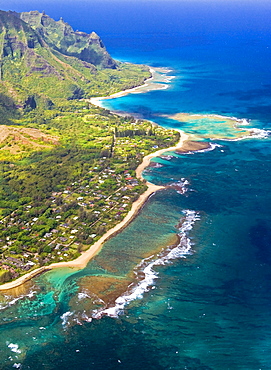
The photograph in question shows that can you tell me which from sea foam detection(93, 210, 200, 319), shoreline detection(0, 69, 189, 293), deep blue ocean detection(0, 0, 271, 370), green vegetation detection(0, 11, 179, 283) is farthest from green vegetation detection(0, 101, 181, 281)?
sea foam detection(93, 210, 200, 319)

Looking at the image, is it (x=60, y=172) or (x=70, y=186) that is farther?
(x=60, y=172)

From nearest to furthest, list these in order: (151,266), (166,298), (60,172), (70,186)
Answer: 1. (166,298)
2. (151,266)
3. (70,186)
4. (60,172)

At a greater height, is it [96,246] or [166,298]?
[96,246]

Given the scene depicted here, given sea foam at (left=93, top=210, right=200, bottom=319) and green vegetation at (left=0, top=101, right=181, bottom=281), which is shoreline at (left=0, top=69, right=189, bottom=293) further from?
sea foam at (left=93, top=210, right=200, bottom=319)

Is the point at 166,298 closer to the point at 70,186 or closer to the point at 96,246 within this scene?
the point at 96,246

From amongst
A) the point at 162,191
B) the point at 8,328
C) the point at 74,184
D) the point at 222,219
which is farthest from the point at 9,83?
the point at 8,328

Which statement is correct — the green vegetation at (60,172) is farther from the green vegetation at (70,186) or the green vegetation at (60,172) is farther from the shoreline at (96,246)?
the shoreline at (96,246)

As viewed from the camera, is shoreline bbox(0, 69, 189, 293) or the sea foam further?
shoreline bbox(0, 69, 189, 293)

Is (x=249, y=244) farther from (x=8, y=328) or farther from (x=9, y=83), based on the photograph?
(x=9, y=83)

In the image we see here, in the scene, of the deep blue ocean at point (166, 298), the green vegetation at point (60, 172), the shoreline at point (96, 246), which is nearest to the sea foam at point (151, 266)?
the deep blue ocean at point (166, 298)

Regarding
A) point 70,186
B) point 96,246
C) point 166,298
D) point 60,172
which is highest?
point 60,172

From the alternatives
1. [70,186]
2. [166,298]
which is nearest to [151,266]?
[166,298]

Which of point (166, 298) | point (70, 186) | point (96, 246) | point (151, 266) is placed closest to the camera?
point (166, 298)
